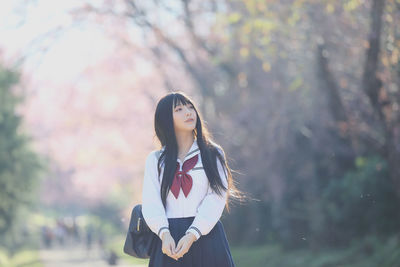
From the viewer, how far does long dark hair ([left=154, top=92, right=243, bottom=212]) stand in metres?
3.98

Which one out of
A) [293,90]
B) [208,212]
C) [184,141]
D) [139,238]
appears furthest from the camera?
→ [293,90]

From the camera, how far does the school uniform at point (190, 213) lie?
3.86 meters

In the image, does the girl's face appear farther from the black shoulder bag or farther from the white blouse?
the black shoulder bag

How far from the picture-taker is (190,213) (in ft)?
13.0

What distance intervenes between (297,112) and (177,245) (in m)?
11.3

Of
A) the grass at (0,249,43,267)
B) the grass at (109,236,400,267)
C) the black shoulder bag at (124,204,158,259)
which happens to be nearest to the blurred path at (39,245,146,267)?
the grass at (0,249,43,267)

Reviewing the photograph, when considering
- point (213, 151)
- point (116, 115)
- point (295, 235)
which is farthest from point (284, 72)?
point (116, 115)

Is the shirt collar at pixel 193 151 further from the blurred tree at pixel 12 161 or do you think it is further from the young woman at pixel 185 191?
the blurred tree at pixel 12 161

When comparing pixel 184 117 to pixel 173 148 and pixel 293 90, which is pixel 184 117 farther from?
pixel 293 90

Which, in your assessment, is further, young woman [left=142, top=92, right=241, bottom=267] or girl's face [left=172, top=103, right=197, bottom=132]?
girl's face [left=172, top=103, right=197, bottom=132]

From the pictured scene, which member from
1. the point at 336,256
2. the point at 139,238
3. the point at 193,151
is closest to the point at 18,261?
the point at 336,256

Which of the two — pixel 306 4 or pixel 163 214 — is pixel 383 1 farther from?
pixel 163 214

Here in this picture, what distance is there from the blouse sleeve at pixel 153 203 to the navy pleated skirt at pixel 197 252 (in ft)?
0.32

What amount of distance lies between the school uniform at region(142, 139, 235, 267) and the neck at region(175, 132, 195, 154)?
0.10 meters
